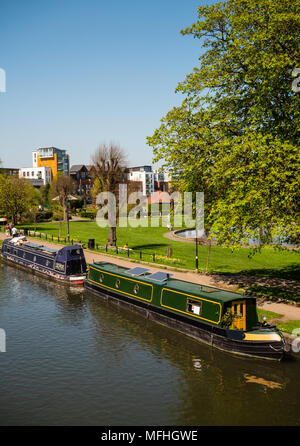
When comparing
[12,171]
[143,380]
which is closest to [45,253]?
[143,380]

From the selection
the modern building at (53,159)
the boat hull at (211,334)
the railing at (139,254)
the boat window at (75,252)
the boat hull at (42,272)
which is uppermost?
the modern building at (53,159)

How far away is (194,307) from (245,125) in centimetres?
1121

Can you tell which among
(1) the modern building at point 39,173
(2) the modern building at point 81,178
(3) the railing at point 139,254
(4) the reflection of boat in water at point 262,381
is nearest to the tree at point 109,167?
(3) the railing at point 139,254

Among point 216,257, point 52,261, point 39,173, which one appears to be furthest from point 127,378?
point 39,173

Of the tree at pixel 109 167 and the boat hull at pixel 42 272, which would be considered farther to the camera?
the tree at pixel 109 167

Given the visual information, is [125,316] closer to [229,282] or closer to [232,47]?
[229,282]

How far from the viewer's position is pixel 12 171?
146m

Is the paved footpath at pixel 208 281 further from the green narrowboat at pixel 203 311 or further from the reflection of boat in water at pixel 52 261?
the green narrowboat at pixel 203 311

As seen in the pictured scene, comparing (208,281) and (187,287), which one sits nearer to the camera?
(187,287)

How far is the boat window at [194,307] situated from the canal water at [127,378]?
4.87 ft

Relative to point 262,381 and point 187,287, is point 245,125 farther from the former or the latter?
point 262,381

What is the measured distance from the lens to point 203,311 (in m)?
18.0

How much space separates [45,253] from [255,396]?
24.9 m

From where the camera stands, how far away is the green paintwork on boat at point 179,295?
17328 mm
